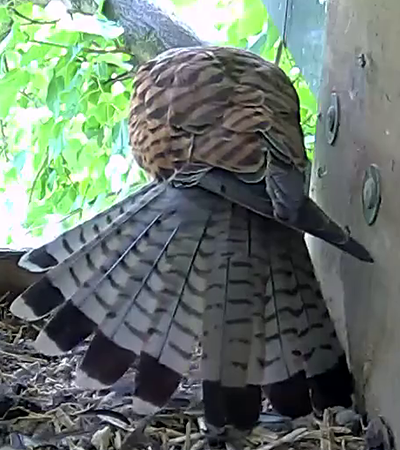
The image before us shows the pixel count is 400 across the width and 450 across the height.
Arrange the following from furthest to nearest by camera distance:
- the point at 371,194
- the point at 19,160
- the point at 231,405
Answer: the point at 19,160, the point at 371,194, the point at 231,405

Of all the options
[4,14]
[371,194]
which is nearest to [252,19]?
[4,14]

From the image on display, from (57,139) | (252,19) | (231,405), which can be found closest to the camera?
(231,405)

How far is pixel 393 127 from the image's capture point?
116 cm

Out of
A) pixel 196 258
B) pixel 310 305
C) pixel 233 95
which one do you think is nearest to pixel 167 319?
pixel 196 258

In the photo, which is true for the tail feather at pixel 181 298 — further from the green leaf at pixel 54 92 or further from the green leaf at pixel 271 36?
the green leaf at pixel 54 92

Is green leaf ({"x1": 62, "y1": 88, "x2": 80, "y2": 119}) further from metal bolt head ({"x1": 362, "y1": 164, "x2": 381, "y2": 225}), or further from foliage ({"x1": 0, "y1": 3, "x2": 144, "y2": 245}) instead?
metal bolt head ({"x1": 362, "y1": 164, "x2": 381, "y2": 225})

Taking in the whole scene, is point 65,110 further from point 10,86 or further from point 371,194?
point 371,194

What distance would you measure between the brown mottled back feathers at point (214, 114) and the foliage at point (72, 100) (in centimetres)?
54

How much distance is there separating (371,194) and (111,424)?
21.0 inches

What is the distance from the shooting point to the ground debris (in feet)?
3.95

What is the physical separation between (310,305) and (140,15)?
1130 millimetres

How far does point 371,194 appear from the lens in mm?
1238

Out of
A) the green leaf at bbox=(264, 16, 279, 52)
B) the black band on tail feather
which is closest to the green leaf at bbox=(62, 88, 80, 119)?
the green leaf at bbox=(264, 16, 279, 52)

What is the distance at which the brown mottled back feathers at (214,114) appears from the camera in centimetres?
125
